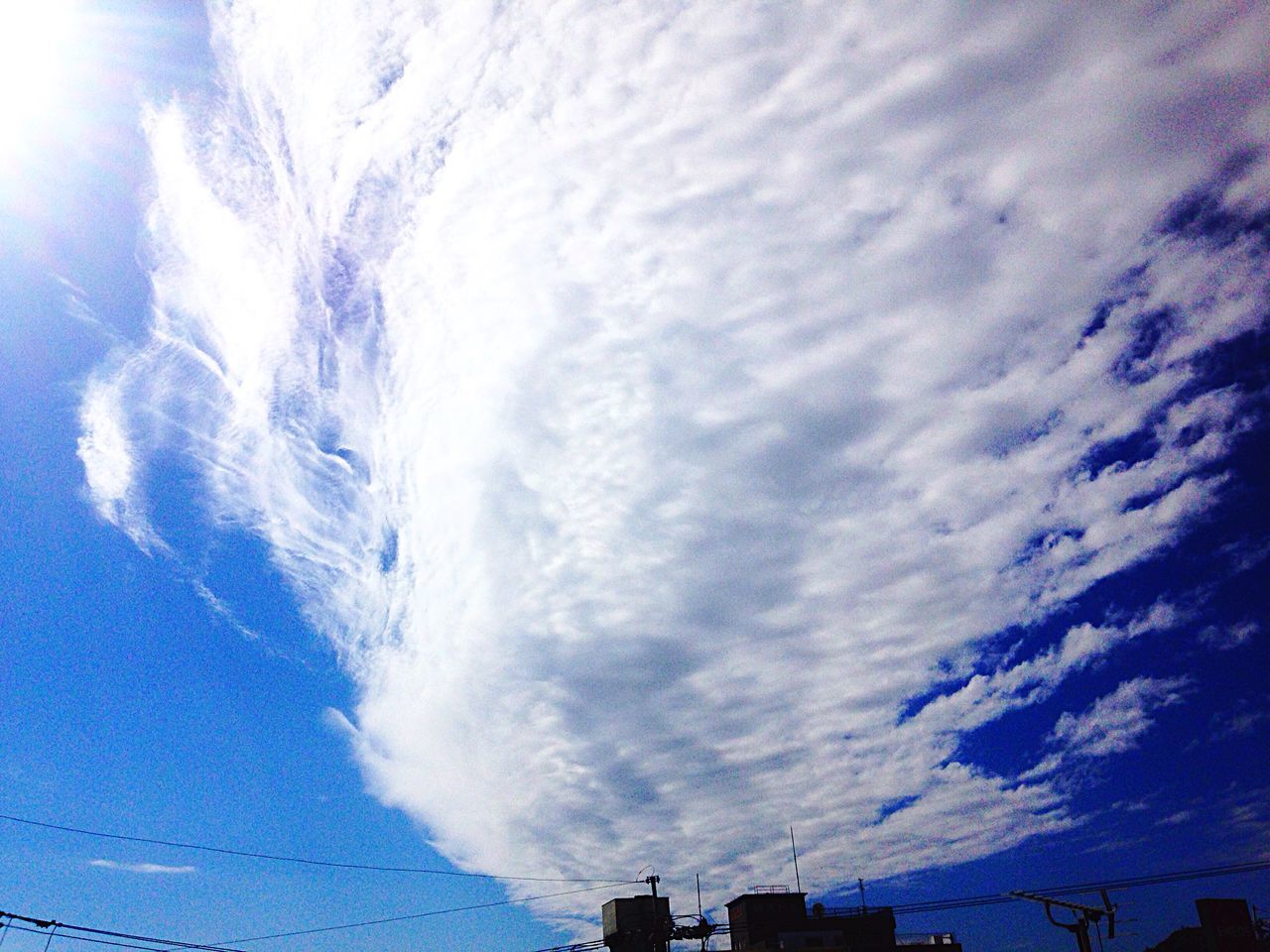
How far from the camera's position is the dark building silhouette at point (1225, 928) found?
7069 cm

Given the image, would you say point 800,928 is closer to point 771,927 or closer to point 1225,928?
point 771,927

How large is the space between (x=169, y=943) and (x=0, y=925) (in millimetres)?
24455

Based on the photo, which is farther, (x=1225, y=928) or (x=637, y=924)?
(x=637, y=924)

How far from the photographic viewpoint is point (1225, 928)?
7175cm

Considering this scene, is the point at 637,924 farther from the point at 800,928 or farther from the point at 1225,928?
the point at 1225,928

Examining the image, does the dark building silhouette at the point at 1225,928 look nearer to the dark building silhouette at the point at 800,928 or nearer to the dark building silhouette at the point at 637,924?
the dark building silhouette at the point at 800,928

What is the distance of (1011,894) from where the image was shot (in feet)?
213

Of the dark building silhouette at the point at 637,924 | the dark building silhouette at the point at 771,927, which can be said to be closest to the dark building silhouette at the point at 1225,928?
the dark building silhouette at the point at 771,927

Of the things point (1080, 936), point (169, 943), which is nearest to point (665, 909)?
point (1080, 936)

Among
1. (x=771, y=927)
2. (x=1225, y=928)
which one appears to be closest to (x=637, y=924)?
(x=771, y=927)

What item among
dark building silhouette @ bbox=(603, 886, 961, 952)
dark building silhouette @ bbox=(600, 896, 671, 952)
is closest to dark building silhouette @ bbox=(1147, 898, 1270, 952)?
dark building silhouette @ bbox=(603, 886, 961, 952)

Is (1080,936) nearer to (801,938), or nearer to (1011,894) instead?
(1011,894)

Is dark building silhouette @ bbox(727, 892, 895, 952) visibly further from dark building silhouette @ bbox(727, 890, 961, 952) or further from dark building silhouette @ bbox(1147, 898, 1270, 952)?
dark building silhouette @ bbox(1147, 898, 1270, 952)

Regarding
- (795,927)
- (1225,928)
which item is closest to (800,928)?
(795,927)
